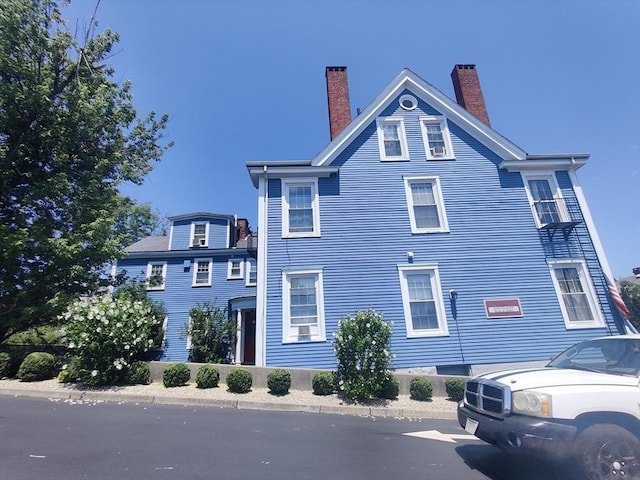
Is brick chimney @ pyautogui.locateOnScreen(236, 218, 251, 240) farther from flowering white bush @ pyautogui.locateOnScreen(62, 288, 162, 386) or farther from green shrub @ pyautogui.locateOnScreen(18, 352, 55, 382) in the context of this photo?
green shrub @ pyautogui.locateOnScreen(18, 352, 55, 382)

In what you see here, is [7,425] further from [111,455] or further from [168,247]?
[168,247]

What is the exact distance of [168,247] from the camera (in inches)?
787

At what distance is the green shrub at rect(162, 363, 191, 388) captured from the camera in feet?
28.3

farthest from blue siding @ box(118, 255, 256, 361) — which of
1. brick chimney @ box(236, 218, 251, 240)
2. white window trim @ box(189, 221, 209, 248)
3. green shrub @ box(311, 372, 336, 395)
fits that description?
green shrub @ box(311, 372, 336, 395)

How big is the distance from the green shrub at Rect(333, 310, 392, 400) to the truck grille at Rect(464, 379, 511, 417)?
382cm

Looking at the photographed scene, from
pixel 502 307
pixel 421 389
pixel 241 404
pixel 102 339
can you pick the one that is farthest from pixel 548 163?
pixel 102 339

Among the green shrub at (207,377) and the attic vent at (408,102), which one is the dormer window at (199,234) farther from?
the attic vent at (408,102)

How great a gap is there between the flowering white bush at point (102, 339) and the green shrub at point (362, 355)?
19.1 ft

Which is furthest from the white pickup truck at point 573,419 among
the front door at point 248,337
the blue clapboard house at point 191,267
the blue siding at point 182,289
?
the blue siding at point 182,289

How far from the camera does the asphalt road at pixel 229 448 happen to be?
3793 mm

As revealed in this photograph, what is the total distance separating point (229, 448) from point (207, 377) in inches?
174

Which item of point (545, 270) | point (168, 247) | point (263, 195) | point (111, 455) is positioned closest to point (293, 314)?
point (263, 195)

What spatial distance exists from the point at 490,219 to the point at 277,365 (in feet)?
31.5

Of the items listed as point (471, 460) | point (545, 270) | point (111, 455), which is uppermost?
point (545, 270)
